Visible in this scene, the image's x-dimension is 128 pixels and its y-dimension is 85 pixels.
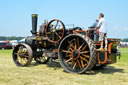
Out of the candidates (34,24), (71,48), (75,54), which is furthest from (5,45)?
(75,54)

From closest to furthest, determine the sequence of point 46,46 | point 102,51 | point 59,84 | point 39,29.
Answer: point 59,84 → point 102,51 → point 46,46 → point 39,29

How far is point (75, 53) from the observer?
21.6 feet

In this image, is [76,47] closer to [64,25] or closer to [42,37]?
[64,25]

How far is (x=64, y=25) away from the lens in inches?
291

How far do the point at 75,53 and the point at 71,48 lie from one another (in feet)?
1.25

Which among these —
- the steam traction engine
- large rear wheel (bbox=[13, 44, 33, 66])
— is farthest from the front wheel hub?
large rear wheel (bbox=[13, 44, 33, 66])

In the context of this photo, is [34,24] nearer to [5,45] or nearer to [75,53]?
[75,53]

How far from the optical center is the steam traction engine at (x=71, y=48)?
6.26 metres

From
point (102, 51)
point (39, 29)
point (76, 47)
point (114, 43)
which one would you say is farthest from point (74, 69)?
point (39, 29)

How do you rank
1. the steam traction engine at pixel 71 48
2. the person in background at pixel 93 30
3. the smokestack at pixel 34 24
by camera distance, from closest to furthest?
the steam traction engine at pixel 71 48, the person in background at pixel 93 30, the smokestack at pixel 34 24

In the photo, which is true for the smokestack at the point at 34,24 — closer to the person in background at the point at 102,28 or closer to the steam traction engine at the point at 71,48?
the steam traction engine at the point at 71,48

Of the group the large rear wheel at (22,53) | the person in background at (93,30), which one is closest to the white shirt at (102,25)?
the person in background at (93,30)

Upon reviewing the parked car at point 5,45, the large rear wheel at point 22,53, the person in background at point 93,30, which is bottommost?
the parked car at point 5,45

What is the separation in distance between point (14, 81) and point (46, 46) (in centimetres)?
324
